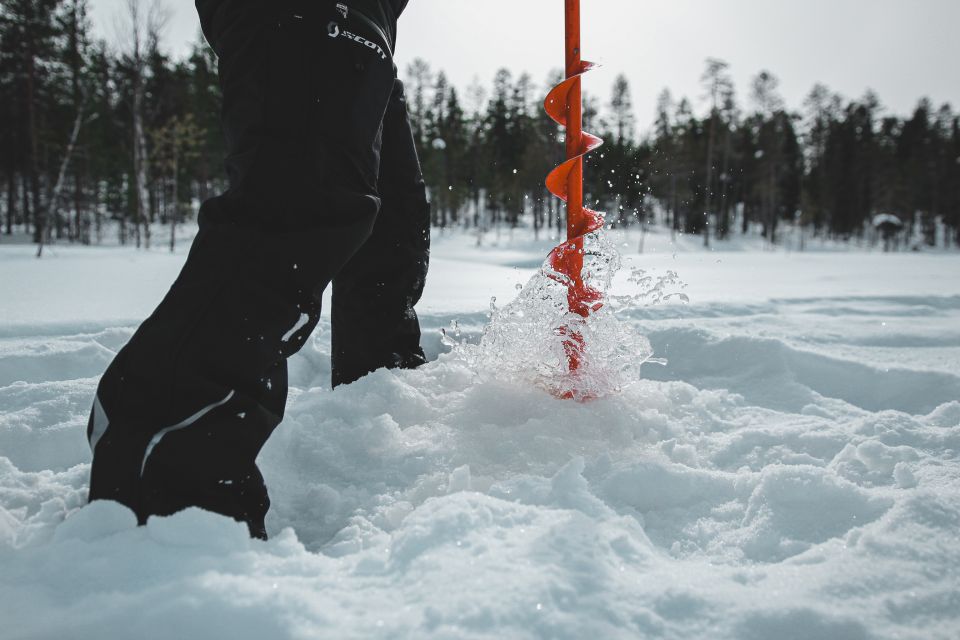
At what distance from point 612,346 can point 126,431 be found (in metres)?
1.22

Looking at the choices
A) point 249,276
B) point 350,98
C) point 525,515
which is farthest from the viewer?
point 350,98

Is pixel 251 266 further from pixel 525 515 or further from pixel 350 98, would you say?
pixel 525 515

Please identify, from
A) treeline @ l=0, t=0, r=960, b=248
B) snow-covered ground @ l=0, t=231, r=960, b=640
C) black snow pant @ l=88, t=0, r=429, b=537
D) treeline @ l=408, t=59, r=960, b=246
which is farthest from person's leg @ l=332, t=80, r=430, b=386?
treeline @ l=408, t=59, r=960, b=246

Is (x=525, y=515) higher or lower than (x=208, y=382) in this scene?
lower

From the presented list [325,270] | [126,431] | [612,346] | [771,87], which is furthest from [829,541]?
[771,87]

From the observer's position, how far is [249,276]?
3.12 ft

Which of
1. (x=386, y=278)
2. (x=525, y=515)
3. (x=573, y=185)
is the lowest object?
(x=525, y=515)

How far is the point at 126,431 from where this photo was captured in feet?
2.79

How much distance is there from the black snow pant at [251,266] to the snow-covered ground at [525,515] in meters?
0.11

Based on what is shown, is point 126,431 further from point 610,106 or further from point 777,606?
point 610,106

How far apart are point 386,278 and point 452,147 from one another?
37.8m

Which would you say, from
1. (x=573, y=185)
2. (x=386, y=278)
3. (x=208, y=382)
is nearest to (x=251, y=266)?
(x=208, y=382)

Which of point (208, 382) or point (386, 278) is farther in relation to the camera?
point (386, 278)

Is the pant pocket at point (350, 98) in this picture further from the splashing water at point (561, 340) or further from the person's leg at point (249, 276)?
the splashing water at point (561, 340)
